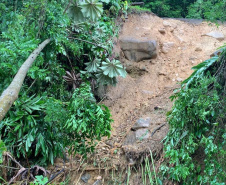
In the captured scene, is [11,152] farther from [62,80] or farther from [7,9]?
[7,9]

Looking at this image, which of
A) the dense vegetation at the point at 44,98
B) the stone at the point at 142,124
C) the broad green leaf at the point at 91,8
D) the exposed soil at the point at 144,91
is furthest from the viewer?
the broad green leaf at the point at 91,8

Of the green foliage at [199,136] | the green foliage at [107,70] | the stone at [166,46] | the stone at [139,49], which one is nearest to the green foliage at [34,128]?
the green foliage at [107,70]

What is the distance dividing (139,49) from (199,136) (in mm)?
3714

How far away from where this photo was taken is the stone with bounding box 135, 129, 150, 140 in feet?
15.7

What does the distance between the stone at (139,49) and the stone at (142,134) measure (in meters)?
2.58

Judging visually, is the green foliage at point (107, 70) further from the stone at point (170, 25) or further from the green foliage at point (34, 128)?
the stone at point (170, 25)

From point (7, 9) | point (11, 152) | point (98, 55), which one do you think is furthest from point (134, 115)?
point (7, 9)

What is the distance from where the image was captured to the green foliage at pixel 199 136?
3.48m

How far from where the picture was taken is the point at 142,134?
4.89m

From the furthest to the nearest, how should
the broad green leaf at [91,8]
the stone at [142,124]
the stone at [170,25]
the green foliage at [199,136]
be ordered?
the stone at [170,25] → the broad green leaf at [91,8] → the stone at [142,124] → the green foliage at [199,136]

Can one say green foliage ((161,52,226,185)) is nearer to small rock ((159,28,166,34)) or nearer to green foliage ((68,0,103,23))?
green foliage ((68,0,103,23))

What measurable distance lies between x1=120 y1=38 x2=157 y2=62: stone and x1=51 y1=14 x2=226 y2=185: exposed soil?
5.5 inches

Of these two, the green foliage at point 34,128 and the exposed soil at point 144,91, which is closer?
the green foliage at point 34,128

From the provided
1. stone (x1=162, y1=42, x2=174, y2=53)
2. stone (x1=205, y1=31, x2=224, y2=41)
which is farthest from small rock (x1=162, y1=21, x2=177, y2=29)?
stone (x1=205, y1=31, x2=224, y2=41)
